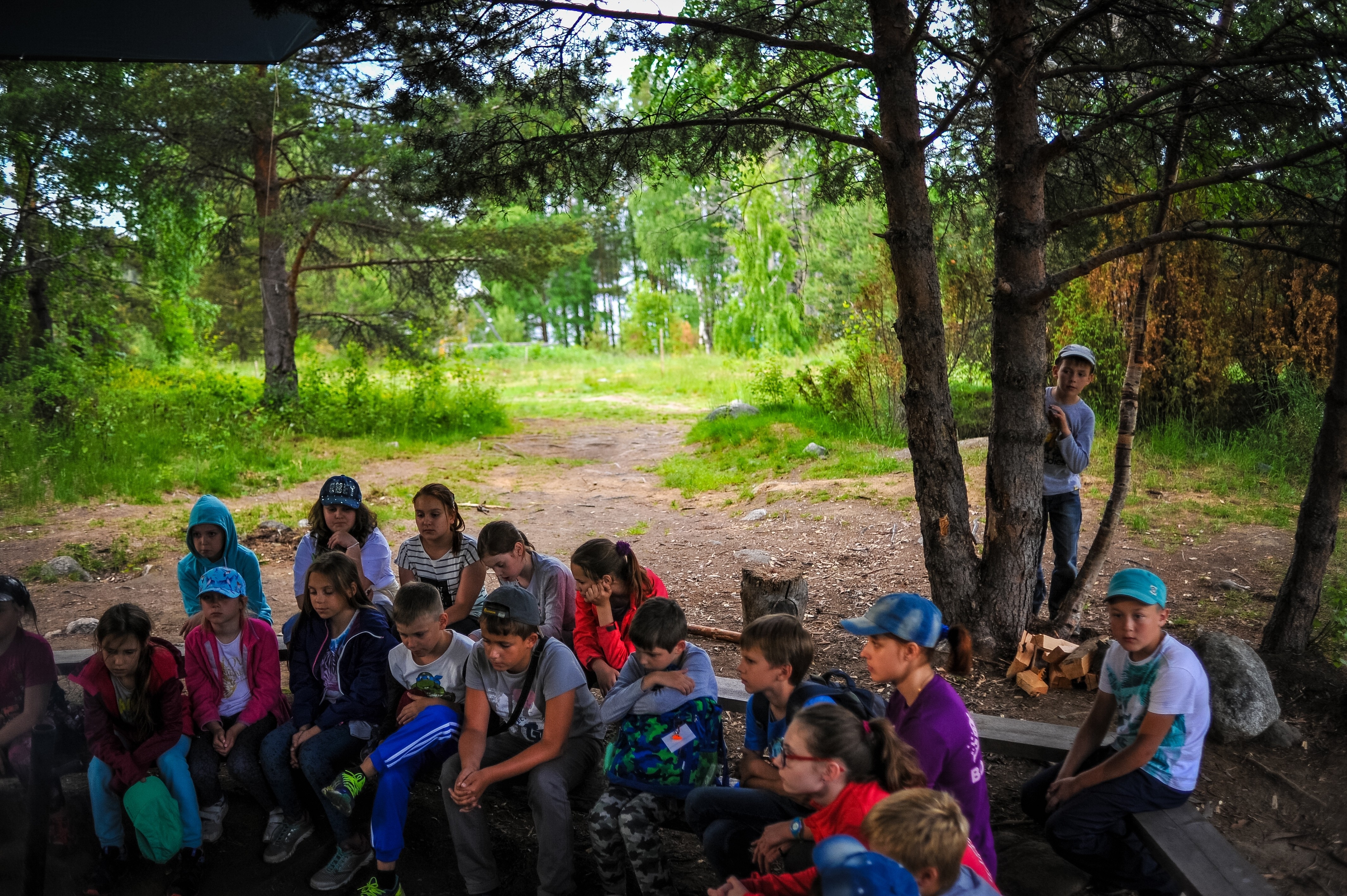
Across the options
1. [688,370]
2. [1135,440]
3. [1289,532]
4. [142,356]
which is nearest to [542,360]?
[688,370]

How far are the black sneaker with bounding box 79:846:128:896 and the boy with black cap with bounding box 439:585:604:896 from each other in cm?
120

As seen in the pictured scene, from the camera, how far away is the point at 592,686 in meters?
3.78

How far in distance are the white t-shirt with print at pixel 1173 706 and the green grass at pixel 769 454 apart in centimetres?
663

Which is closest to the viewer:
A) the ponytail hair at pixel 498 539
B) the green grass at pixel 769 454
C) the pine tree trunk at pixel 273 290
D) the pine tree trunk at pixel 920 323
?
the ponytail hair at pixel 498 539

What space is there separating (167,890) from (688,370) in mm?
21278

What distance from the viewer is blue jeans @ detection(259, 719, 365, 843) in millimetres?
3266

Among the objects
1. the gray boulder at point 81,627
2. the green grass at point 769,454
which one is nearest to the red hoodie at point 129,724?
the gray boulder at point 81,627

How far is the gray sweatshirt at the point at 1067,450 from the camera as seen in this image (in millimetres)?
4629

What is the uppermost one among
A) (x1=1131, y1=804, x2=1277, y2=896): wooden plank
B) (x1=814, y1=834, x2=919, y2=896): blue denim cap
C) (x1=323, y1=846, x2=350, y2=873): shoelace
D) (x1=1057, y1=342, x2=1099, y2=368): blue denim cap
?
(x1=1057, y1=342, x2=1099, y2=368): blue denim cap

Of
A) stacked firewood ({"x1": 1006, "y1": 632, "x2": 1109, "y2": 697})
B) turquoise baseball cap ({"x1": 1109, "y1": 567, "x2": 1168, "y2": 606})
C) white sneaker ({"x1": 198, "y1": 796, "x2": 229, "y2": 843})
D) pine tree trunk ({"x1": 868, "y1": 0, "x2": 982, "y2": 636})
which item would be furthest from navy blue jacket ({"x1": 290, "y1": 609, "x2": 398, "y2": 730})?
stacked firewood ({"x1": 1006, "y1": 632, "x2": 1109, "y2": 697})

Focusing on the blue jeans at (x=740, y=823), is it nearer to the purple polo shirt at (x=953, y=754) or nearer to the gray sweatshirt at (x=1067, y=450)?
the purple polo shirt at (x=953, y=754)

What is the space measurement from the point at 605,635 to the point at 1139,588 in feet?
6.17

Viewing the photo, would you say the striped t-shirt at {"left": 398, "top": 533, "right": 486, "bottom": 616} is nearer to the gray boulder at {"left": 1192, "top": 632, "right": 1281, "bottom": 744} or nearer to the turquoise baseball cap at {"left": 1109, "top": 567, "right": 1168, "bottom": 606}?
the turquoise baseball cap at {"left": 1109, "top": 567, "right": 1168, "bottom": 606}

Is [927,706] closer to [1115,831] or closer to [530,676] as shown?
[1115,831]
